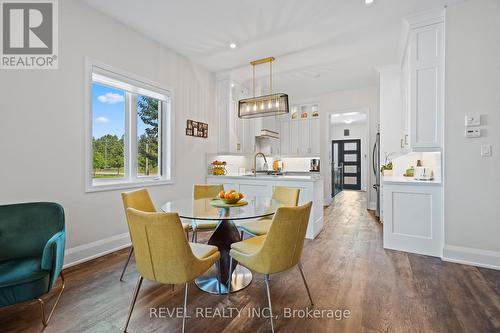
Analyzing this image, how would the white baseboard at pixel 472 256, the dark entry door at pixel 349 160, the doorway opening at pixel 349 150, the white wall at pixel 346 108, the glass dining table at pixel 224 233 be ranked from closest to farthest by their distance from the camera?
the glass dining table at pixel 224 233
the white baseboard at pixel 472 256
the white wall at pixel 346 108
the doorway opening at pixel 349 150
the dark entry door at pixel 349 160

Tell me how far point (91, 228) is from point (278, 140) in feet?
17.0

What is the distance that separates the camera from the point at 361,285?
85.9 inches

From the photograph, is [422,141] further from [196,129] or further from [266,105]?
[196,129]

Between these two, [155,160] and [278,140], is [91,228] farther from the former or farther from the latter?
[278,140]

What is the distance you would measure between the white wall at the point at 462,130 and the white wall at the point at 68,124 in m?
3.83

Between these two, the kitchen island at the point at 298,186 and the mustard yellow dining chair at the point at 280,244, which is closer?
the mustard yellow dining chair at the point at 280,244

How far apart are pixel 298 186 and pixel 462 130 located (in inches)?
80.0

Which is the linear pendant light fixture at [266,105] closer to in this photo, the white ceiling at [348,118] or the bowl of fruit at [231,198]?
the bowl of fruit at [231,198]

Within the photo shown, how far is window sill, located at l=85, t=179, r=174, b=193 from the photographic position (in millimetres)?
2818

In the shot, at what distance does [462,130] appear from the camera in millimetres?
2668

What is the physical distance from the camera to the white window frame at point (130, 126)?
8.98 ft

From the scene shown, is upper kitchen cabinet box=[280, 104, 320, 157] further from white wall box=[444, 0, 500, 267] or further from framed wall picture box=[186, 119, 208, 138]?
white wall box=[444, 0, 500, 267]

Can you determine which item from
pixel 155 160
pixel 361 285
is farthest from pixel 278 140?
pixel 361 285

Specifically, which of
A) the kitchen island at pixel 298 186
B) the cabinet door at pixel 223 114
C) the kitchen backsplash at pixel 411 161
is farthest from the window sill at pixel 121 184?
the kitchen backsplash at pixel 411 161
